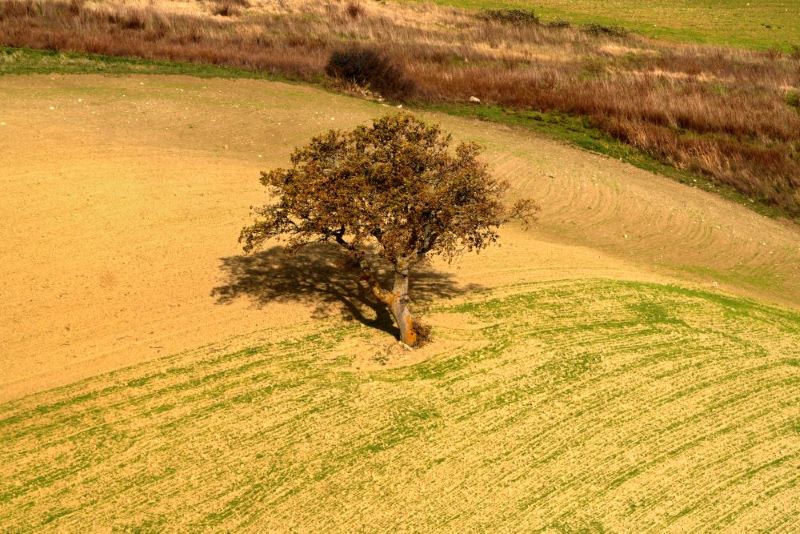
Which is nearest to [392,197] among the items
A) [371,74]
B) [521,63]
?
[371,74]

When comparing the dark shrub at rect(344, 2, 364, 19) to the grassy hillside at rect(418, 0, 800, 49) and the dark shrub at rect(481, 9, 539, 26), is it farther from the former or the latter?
the grassy hillside at rect(418, 0, 800, 49)

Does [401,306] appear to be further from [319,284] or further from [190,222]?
[190,222]

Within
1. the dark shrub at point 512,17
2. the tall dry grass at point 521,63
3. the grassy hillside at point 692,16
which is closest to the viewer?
the tall dry grass at point 521,63

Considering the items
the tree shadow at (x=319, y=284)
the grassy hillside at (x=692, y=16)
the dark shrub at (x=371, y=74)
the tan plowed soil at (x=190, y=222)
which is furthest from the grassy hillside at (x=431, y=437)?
the grassy hillside at (x=692, y=16)

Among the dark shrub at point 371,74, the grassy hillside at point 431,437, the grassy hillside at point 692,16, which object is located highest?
the grassy hillside at point 692,16

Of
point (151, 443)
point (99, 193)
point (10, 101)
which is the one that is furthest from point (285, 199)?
point (10, 101)

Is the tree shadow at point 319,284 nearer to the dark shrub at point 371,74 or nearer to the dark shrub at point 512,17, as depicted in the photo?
the dark shrub at point 371,74

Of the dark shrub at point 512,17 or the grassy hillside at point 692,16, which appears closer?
the dark shrub at point 512,17

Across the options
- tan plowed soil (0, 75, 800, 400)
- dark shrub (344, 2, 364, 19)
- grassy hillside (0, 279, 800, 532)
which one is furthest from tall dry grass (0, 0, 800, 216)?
grassy hillside (0, 279, 800, 532)
